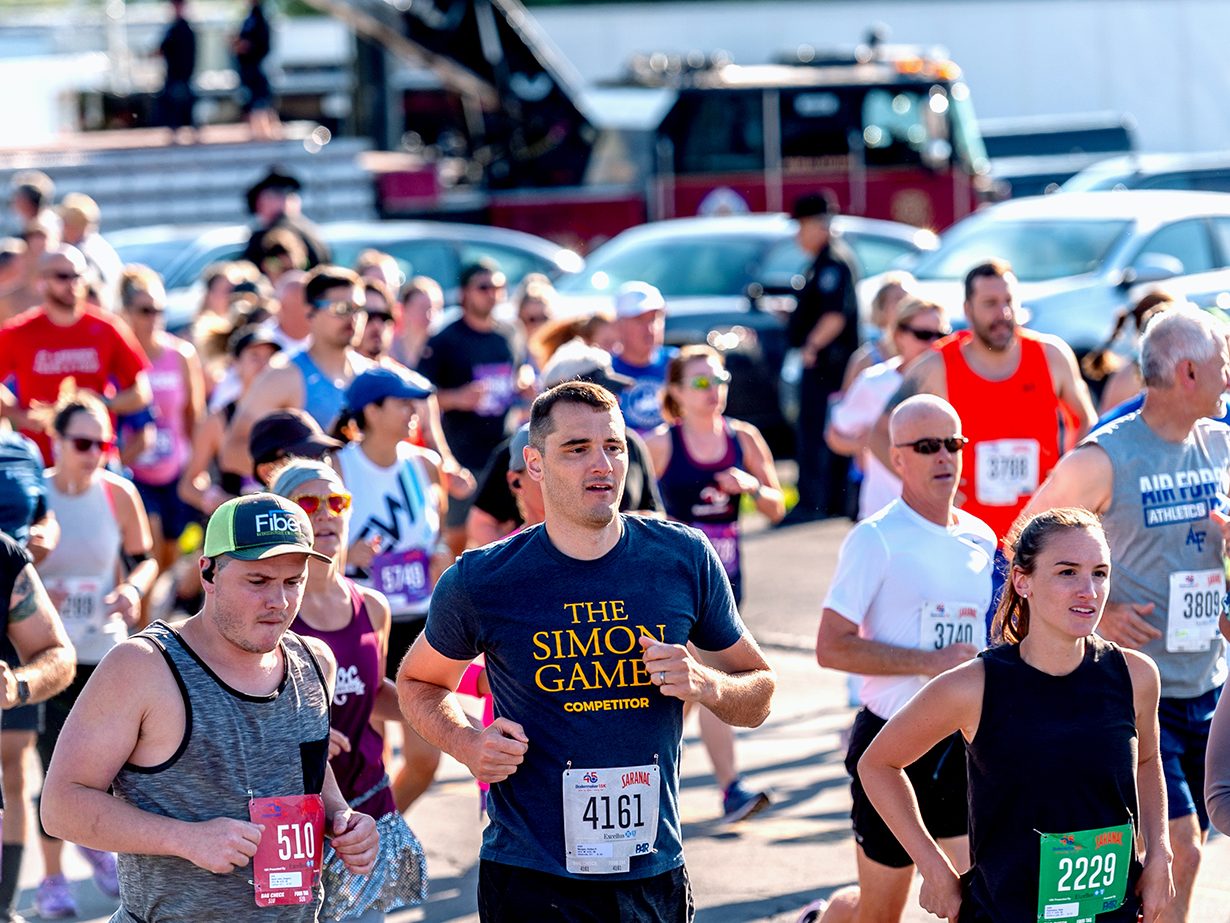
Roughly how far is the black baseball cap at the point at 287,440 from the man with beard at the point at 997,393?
6.83ft

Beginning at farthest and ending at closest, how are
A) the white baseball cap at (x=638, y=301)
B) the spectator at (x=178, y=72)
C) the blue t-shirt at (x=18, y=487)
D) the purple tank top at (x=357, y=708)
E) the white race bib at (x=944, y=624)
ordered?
the spectator at (x=178, y=72) < the white baseball cap at (x=638, y=301) < the blue t-shirt at (x=18, y=487) < the white race bib at (x=944, y=624) < the purple tank top at (x=357, y=708)

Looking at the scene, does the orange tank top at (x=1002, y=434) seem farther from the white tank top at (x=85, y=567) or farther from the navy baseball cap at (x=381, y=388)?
the white tank top at (x=85, y=567)

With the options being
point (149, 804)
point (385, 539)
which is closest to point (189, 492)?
point (385, 539)

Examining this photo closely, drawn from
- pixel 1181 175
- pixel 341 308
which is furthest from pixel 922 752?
pixel 1181 175

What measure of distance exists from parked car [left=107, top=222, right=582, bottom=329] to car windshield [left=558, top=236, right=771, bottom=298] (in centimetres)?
75

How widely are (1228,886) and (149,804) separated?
409 centimetres

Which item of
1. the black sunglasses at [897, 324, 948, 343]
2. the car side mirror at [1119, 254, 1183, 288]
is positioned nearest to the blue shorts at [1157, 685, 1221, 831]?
the black sunglasses at [897, 324, 948, 343]

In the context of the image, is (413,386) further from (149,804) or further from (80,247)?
(80,247)

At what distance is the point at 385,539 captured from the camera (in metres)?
6.76

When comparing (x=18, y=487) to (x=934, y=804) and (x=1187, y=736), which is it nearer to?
(x=934, y=804)

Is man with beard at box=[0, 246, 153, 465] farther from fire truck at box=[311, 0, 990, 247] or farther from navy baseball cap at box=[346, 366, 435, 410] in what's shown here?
fire truck at box=[311, 0, 990, 247]

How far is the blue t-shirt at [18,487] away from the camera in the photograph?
589cm

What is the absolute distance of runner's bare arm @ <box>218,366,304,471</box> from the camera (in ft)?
25.4

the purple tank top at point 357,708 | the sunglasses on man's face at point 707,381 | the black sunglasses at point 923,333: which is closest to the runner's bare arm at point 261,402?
the sunglasses on man's face at point 707,381
